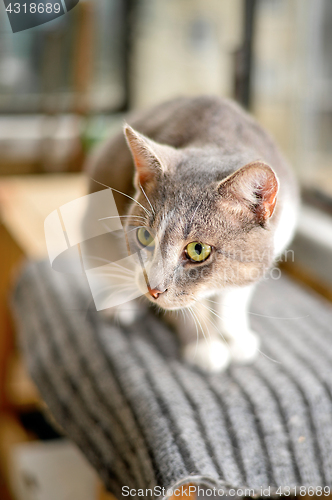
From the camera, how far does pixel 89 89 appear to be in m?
1.01

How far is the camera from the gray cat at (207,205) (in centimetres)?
49

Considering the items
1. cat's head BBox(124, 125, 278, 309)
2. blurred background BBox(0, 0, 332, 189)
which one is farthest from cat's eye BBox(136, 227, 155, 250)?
blurred background BBox(0, 0, 332, 189)

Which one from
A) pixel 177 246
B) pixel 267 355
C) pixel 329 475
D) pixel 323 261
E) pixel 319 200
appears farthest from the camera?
pixel 319 200

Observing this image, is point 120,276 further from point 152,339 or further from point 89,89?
point 89,89

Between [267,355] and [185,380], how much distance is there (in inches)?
5.6

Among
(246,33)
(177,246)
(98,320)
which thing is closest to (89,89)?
(246,33)

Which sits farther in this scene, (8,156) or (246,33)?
(8,156)

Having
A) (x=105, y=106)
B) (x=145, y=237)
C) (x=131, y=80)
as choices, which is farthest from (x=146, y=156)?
(x=131, y=80)

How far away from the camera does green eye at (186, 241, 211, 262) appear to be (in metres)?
0.50

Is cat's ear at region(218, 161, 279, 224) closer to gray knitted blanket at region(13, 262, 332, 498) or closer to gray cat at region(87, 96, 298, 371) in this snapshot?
gray cat at region(87, 96, 298, 371)

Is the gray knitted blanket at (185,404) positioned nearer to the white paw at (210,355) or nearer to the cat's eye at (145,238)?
the white paw at (210,355)

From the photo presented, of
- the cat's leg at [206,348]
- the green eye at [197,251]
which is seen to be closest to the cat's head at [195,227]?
the green eye at [197,251]

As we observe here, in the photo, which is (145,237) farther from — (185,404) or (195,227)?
(185,404)

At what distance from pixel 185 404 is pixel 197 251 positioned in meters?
0.23
